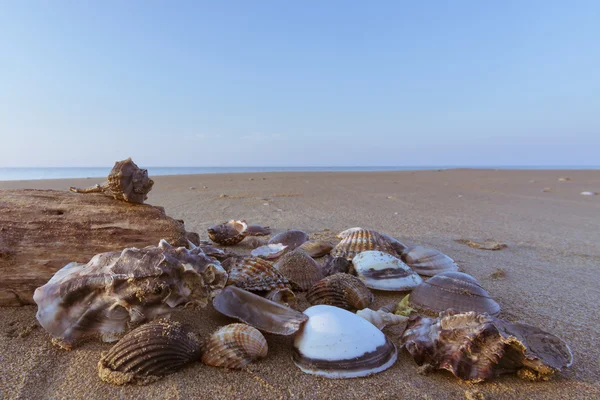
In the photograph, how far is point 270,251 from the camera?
167 inches

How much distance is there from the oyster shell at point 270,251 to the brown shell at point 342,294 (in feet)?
4.56

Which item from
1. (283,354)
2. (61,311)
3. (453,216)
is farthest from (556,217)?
(61,311)

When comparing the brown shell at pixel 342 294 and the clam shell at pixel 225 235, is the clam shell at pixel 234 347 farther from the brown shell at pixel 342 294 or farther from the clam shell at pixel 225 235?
the clam shell at pixel 225 235

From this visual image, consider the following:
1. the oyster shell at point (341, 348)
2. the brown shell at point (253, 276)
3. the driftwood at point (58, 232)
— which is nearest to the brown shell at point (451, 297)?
the oyster shell at point (341, 348)

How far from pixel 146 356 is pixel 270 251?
8.14 ft

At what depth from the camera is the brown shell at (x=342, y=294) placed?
8.91 ft

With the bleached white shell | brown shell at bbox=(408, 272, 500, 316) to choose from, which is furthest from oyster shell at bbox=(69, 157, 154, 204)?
brown shell at bbox=(408, 272, 500, 316)

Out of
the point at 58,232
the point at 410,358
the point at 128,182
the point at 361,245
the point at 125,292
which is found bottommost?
the point at 410,358

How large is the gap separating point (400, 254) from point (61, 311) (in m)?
3.32

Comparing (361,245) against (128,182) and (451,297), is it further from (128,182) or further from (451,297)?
(128,182)

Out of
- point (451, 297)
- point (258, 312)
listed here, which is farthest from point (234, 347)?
point (451, 297)

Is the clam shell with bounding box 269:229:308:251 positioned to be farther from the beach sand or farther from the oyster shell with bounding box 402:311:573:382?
the oyster shell with bounding box 402:311:573:382

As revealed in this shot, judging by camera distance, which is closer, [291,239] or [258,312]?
[258,312]

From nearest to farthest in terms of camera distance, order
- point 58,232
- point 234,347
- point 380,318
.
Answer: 1. point 234,347
2. point 380,318
3. point 58,232
